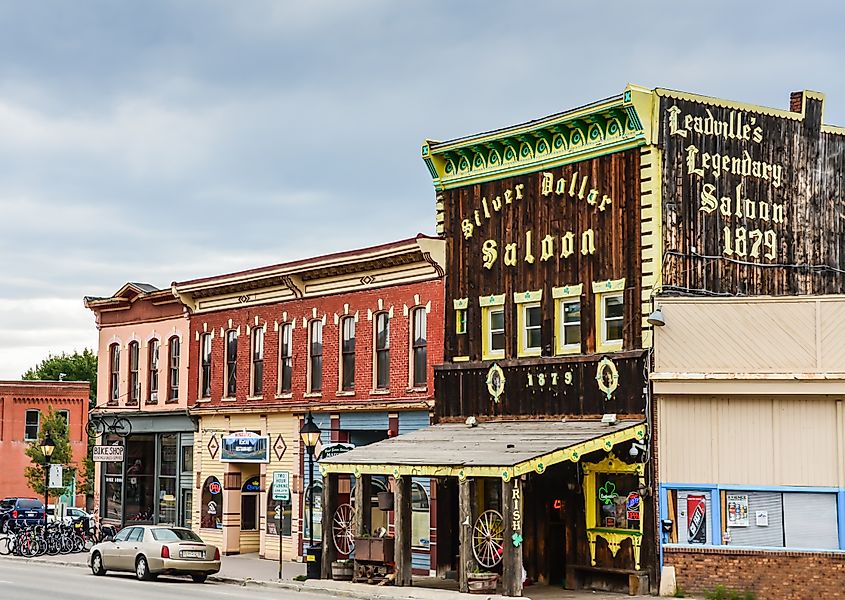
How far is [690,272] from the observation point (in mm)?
26766

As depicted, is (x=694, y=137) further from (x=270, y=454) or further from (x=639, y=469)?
(x=270, y=454)

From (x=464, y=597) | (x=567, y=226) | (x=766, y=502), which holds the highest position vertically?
(x=567, y=226)

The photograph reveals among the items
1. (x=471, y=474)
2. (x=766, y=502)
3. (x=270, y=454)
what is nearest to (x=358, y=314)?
(x=270, y=454)

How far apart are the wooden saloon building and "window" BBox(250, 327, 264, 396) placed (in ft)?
29.9

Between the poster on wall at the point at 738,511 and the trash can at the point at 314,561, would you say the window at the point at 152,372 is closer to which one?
the trash can at the point at 314,561

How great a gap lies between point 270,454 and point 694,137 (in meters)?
16.6

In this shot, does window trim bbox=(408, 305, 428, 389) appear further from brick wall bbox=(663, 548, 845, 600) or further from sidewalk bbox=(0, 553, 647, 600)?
brick wall bbox=(663, 548, 845, 600)

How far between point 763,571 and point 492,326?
8490 millimetres

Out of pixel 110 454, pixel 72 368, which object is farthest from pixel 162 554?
pixel 72 368

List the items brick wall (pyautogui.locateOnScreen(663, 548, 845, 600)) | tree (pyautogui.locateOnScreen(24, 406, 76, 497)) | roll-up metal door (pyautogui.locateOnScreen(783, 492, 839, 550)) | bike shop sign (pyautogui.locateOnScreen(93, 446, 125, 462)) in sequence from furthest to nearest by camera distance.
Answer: tree (pyautogui.locateOnScreen(24, 406, 76, 497)) < bike shop sign (pyautogui.locateOnScreen(93, 446, 125, 462)) < roll-up metal door (pyautogui.locateOnScreen(783, 492, 839, 550)) < brick wall (pyautogui.locateOnScreen(663, 548, 845, 600))

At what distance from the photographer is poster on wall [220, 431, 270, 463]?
125 feet

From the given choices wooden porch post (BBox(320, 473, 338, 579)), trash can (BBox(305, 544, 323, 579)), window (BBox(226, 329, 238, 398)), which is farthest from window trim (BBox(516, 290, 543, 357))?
window (BBox(226, 329, 238, 398))

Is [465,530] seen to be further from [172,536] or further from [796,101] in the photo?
[796,101]

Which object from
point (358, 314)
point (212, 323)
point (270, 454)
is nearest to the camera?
point (358, 314)
